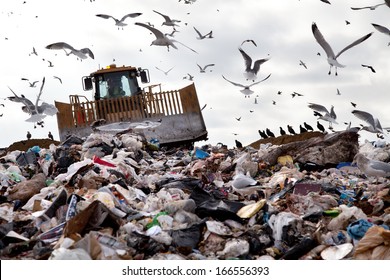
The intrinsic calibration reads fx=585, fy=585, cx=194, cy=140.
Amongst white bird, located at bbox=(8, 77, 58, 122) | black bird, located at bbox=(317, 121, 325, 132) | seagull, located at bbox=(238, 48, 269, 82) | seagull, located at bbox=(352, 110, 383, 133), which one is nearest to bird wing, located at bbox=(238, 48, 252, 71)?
seagull, located at bbox=(238, 48, 269, 82)

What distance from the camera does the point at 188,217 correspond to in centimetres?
416

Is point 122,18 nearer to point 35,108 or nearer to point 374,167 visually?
point 35,108

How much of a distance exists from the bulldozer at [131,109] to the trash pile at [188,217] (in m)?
4.88

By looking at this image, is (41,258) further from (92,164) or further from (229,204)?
(92,164)

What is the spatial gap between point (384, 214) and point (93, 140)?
4.25m

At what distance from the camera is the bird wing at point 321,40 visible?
720cm

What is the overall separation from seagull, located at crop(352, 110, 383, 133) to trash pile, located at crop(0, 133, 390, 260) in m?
1.00

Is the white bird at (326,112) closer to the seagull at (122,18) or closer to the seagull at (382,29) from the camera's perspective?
the seagull at (382,29)

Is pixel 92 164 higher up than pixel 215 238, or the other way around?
pixel 92 164

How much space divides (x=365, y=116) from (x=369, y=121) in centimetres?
8

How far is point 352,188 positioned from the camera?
585 cm

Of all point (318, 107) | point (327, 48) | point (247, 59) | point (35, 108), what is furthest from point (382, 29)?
point (35, 108)

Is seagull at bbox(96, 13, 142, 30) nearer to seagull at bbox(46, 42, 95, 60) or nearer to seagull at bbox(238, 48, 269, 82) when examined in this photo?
seagull at bbox(46, 42, 95, 60)

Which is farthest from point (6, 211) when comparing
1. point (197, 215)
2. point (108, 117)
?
point (108, 117)
